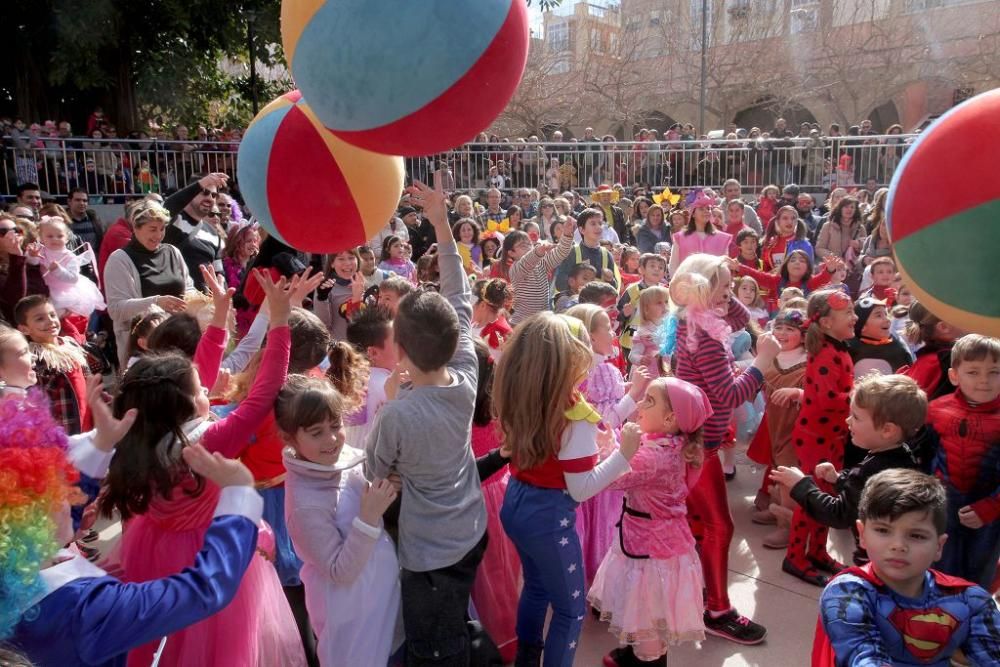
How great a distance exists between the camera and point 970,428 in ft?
10.1

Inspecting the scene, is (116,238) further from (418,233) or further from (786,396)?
(786,396)

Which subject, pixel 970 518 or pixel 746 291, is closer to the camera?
pixel 970 518

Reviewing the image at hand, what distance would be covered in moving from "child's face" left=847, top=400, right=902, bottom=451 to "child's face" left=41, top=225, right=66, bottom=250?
554 cm

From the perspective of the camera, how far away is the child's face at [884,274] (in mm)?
5840

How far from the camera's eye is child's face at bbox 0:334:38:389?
10.5 feet

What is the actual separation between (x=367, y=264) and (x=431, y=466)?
444 cm

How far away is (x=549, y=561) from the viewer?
284cm

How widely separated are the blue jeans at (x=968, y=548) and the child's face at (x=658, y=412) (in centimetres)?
109

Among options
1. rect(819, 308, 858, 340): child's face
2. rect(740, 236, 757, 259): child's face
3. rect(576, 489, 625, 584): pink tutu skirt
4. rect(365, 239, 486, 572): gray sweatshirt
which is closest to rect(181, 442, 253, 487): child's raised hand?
rect(365, 239, 486, 572): gray sweatshirt

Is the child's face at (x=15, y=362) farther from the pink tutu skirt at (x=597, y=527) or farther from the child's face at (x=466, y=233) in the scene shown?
the child's face at (x=466, y=233)

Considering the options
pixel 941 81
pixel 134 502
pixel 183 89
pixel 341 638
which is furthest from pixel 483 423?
pixel 941 81

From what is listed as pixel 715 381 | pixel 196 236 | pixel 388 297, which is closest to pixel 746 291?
pixel 715 381

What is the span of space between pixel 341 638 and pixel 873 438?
2047mm

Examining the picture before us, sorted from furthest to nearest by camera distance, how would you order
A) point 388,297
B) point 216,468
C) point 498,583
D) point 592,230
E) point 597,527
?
point 592,230 → point 388,297 → point 597,527 → point 498,583 → point 216,468
